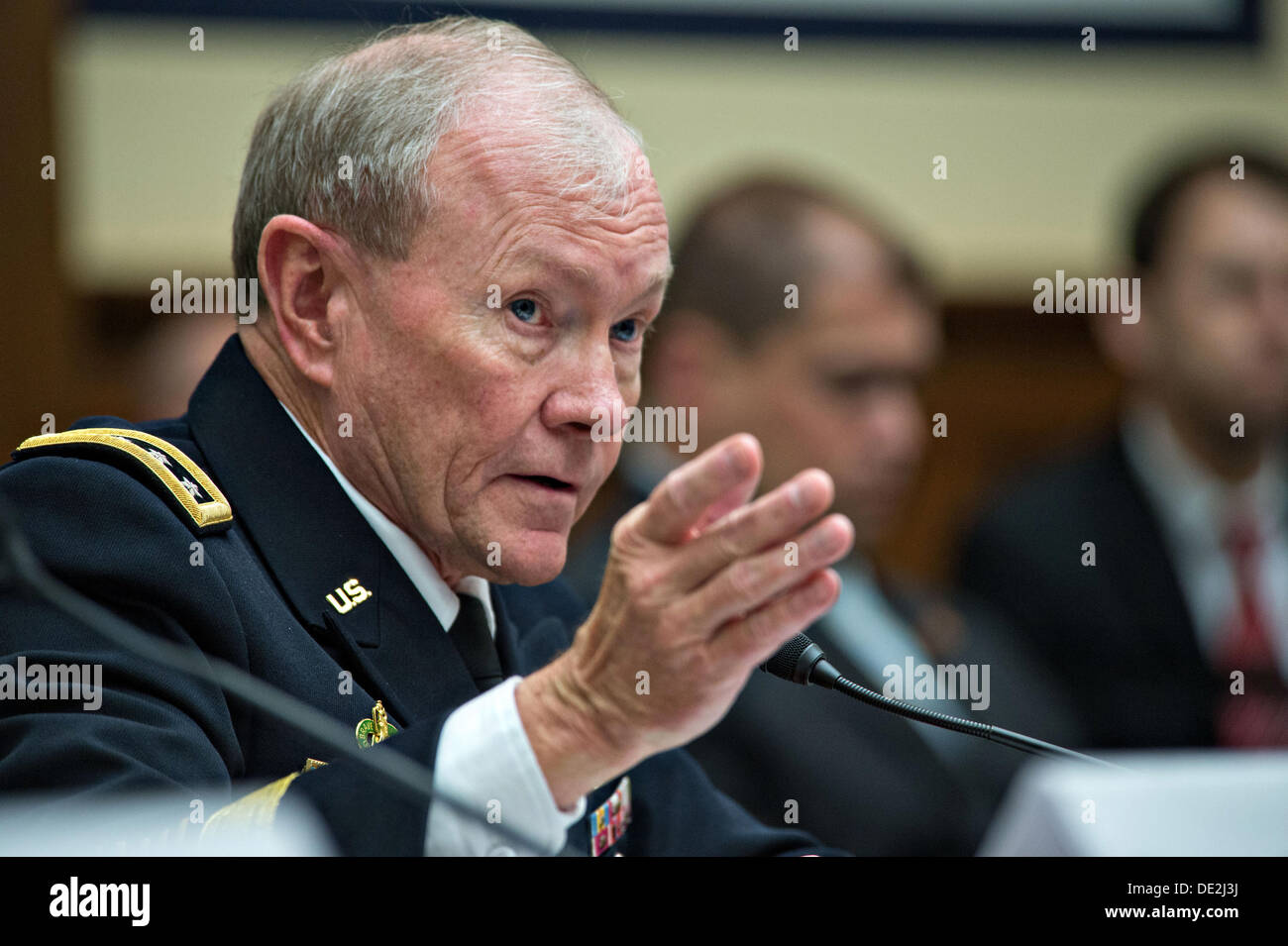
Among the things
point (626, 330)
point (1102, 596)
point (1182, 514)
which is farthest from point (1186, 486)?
point (626, 330)

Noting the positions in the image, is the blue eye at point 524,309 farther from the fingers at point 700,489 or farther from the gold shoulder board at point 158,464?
the fingers at point 700,489

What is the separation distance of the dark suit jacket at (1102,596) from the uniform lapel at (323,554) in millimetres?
2587

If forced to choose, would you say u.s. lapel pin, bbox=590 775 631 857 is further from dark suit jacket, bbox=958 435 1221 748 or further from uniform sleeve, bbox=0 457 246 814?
dark suit jacket, bbox=958 435 1221 748

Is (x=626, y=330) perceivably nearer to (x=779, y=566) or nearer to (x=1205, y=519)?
(x=779, y=566)

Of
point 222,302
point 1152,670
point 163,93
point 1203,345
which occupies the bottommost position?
point 1152,670

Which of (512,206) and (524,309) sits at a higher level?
(512,206)

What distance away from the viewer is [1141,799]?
120 cm

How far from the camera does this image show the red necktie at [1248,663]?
3.75 m

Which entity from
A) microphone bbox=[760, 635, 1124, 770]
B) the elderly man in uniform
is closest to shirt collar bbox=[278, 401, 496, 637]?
the elderly man in uniform

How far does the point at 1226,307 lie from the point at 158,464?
10.9ft

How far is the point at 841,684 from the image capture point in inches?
55.7

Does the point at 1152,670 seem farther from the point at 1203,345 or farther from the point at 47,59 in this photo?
the point at 47,59

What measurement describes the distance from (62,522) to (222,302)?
1.94 ft
